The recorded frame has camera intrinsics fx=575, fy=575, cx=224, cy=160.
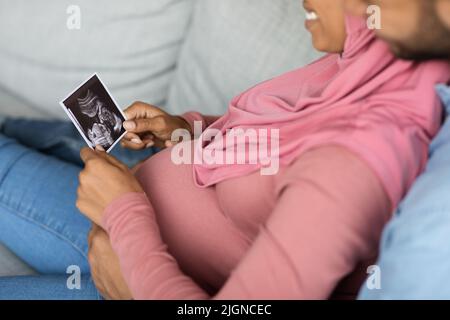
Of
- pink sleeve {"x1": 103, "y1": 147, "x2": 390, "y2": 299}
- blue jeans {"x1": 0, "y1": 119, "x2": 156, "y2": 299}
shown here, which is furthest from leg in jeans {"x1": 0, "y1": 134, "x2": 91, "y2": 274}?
pink sleeve {"x1": 103, "y1": 147, "x2": 390, "y2": 299}

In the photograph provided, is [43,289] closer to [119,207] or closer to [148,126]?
[119,207]

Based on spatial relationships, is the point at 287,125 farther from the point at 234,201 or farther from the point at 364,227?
the point at 364,227

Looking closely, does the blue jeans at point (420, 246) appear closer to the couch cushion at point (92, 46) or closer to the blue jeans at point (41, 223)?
the blue jeans at point (41, 223)

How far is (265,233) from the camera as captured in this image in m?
0.74

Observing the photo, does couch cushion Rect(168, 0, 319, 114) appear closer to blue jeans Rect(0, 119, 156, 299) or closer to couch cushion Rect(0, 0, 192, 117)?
couch cushion Rect(0, 0, 192, 117)

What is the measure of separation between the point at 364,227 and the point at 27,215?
0.78m

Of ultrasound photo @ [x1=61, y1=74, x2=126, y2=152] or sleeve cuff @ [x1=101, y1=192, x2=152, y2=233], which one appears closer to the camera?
sleeve cuff @ [x1=101, y1=192, x2=152, y2=233]

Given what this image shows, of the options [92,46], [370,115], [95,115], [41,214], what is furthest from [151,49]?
[370,115]

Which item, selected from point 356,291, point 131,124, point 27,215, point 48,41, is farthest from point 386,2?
point 48,41

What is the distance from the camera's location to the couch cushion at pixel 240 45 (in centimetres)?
139

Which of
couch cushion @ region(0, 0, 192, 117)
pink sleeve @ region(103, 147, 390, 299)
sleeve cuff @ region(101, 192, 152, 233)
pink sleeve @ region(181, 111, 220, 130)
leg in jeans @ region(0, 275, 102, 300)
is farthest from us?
couch cushion @ region(0, 0, 192, 117)

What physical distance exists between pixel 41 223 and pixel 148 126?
0.31 m

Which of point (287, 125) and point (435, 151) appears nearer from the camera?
point (435, 151)

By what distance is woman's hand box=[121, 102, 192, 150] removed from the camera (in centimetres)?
127
